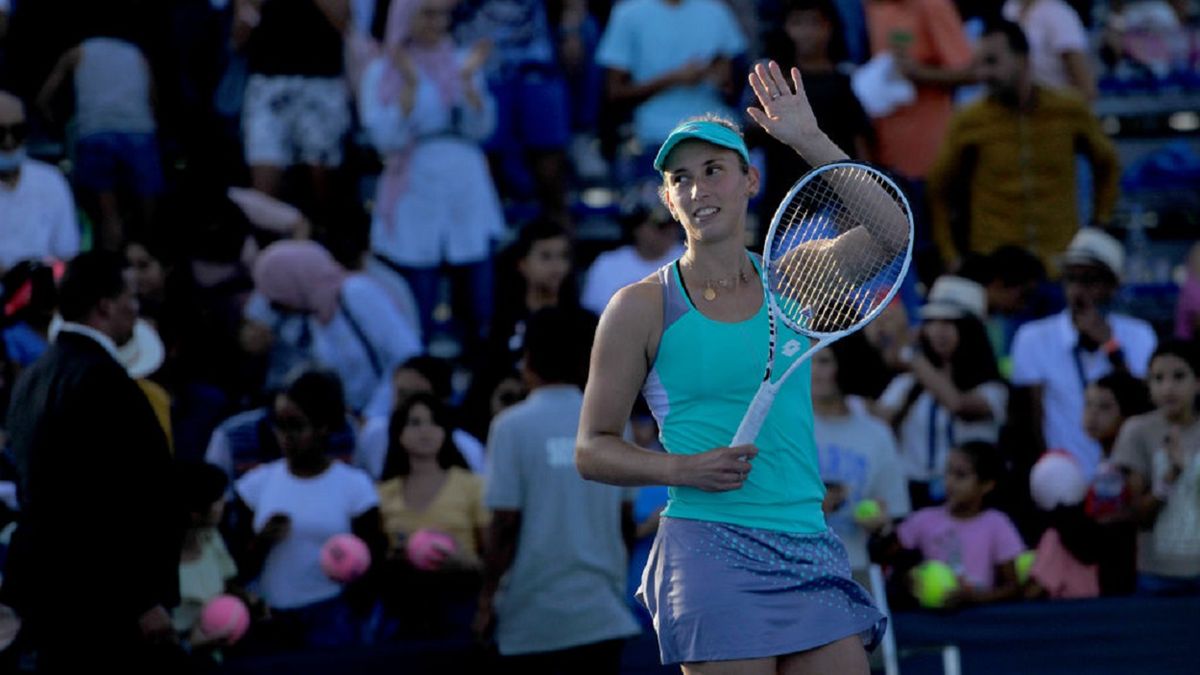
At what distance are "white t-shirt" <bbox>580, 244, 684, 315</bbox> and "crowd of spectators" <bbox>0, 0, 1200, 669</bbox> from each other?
0.01 m

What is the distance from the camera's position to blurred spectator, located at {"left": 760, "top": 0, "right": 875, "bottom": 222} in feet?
36.0

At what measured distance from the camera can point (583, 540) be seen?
6992 mm

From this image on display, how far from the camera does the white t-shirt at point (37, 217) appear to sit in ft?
34.6

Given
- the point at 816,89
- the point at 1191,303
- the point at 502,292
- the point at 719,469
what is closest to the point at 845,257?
the point at 719,469

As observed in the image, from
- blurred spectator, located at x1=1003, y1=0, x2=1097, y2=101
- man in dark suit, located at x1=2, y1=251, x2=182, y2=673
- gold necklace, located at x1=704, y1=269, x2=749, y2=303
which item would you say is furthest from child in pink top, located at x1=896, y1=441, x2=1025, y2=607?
blurred spectator, located at x1=1003, y1=0, x2=1097, y2=101

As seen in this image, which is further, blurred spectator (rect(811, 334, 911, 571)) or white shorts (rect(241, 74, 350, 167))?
white shorts (rect(241, 74, 350, 167))

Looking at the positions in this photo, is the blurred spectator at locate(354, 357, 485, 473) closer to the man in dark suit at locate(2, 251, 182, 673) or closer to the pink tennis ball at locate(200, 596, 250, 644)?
the pink tennis ball at locate(200, 596, 250, 644)

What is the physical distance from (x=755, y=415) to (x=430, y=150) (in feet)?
22.0

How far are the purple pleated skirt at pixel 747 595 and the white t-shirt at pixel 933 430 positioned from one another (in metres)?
4.56

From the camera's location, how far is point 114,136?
37.1ft

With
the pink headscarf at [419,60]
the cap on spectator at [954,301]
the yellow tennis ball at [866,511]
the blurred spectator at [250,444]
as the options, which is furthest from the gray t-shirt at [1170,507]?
the pink headscarf at [419,60]

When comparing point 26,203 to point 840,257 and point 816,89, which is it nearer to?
point 816,89

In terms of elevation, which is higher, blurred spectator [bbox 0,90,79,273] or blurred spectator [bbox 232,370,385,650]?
blurred spectator [bbox 0,90,79,273]

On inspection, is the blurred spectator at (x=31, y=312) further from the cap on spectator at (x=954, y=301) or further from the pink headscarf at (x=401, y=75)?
the cap on spectator at (x=954, y=301)
